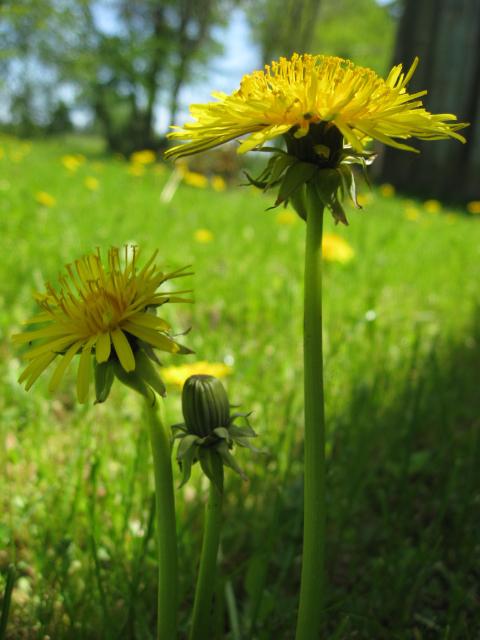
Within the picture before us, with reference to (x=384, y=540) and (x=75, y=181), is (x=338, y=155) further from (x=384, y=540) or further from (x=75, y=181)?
(x=75, y=181)

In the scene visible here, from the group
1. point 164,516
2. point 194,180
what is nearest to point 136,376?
point 164,516

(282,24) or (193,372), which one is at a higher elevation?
(282,24)

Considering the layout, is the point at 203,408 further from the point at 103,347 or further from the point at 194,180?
the point at 194,180

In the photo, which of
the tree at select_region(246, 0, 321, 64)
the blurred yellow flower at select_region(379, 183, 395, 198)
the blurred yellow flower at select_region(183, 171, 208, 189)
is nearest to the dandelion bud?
the blurred yellow flower at select_region(183, 171, 208, 189)

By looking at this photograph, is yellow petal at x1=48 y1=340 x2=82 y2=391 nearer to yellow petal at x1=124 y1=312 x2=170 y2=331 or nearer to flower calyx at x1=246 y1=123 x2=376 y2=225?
yellow petal at x1=124 y1=312 x2=170 y2=331

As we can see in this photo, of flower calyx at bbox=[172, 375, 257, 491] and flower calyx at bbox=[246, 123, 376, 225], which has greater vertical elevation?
flower calyx at bbox=[246, 123, 376, 225]
